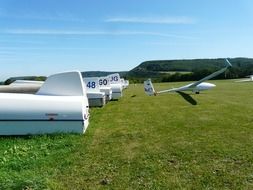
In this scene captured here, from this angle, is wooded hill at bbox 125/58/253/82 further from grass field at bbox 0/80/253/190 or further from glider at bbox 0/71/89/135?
glider at bbox 0/71/89/135

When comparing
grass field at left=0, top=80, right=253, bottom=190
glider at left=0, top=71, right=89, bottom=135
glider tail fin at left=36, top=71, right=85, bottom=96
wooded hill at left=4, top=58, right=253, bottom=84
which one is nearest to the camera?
grass field at left=0, top=80, right=253, bottom=190

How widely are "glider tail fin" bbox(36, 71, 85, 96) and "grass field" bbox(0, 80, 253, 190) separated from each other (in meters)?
1.35

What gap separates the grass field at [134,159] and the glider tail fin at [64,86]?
1.35m

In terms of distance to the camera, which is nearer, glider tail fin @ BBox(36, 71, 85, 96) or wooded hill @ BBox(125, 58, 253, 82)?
glider tail fin @ BBox(36, 71, 85, 96)

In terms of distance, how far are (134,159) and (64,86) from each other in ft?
15.8

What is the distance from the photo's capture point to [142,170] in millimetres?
6230

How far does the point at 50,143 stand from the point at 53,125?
100 centimetres

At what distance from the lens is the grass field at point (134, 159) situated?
559 centimetres

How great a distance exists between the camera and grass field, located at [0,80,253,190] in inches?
220

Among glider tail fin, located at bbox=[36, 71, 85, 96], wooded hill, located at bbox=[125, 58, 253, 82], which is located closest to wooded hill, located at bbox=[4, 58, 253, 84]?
wooded hill, located at bbox=[125, 58, 253, 82]

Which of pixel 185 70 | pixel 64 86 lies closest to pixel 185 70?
pixel 185 70

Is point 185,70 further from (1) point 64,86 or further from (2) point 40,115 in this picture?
(2) point 40,115

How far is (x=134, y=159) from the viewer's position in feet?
23.0

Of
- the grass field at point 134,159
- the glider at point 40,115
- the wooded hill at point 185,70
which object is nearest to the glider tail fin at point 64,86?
the glider at point 40,115
